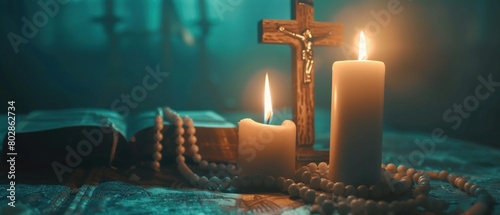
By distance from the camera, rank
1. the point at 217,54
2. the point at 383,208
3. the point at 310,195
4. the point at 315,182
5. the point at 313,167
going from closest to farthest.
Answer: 1. the point at 383,208
2. the point at 310,195
3. the point at 315,182
4. the point at 313,167
5. the point at 217,54

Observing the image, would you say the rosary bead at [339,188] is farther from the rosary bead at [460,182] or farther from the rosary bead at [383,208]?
the rosary bead at [460,182]

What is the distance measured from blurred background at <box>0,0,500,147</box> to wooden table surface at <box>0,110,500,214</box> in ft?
2.56

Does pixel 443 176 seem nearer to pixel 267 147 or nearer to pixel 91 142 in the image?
pixel 267 147

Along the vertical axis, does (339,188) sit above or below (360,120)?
below

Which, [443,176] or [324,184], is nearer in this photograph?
[324,184]

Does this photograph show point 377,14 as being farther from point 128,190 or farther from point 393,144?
point 128,190

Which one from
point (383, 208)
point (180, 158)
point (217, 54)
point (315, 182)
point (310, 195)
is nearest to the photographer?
point (383, 208)

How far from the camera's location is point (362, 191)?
1017 millimetres

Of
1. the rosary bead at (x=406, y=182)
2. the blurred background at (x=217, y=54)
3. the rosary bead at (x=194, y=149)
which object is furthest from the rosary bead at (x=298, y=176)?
the blurred background at (x=217, y=54)

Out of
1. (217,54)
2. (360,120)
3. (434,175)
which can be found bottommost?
(434,175)

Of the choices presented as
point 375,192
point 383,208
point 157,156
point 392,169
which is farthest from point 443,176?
point 157,156

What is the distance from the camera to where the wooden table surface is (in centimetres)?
95

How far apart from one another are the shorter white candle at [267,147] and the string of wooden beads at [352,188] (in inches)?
1.2

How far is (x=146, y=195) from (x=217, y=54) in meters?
1.46
